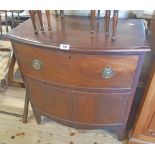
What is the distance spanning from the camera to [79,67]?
0.96 meters

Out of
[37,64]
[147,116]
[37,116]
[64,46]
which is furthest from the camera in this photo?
[37,116]

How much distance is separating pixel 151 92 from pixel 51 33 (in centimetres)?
64

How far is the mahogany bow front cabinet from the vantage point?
90 centimetres

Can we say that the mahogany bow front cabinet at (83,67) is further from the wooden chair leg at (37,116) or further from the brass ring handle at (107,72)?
the wooden chair leg at (37,116)

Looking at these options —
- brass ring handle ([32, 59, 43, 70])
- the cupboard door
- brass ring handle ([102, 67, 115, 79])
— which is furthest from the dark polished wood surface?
brass ring handle ([32, 59, 43, 70])

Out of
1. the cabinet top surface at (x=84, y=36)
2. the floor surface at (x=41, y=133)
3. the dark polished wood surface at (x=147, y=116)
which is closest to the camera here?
the cabinet top surface at (x=84, y=36)

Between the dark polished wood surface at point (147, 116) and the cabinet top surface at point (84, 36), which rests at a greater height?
the cabinet top surface at point (84, 36)

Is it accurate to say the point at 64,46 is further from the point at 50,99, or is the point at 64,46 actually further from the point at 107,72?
the point at 50,99

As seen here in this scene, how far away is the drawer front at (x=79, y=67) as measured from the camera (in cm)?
92

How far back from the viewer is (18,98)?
179 cm

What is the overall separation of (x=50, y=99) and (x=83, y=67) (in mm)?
371

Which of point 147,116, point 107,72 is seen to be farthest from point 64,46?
point 147,116

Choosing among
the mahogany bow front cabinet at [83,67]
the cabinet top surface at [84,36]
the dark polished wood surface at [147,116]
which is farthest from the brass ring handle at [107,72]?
the dark polished wood surface at [147,116]
